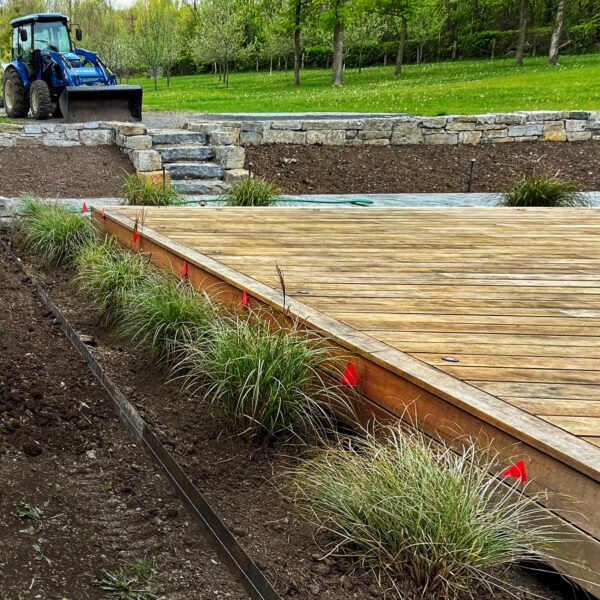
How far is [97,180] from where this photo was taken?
8391mm

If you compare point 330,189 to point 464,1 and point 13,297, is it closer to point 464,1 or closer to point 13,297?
point 13,297

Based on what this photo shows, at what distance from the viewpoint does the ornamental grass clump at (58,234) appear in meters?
5.18

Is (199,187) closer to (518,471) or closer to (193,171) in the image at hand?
(193,171)

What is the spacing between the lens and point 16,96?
45.1 ft

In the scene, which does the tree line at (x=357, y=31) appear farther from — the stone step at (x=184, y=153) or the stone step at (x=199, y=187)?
the stone step at (x=199, y=187)

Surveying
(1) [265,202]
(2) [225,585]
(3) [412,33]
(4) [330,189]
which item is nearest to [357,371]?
(2) [225,585]

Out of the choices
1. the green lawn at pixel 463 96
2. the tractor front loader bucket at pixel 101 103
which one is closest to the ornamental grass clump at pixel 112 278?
the tractor front loader bucket at pixel 101 103

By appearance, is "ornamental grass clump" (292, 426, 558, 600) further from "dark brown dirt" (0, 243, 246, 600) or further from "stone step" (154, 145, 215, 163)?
"stone step" (154, 145, 215, 163)

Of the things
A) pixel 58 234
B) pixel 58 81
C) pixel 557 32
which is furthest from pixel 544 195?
pixel 557 32

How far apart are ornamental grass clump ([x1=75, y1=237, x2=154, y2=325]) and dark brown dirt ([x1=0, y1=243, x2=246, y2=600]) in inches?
25.4

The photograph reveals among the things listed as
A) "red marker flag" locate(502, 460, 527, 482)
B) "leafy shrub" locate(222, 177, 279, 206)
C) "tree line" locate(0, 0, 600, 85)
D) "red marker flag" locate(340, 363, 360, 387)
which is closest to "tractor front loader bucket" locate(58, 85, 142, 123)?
"leafy shrub" locate(222, 177, 279, 206)

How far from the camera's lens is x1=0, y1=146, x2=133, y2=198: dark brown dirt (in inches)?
311

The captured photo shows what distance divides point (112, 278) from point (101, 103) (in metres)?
8.79

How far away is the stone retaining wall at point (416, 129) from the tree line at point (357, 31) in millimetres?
17222
